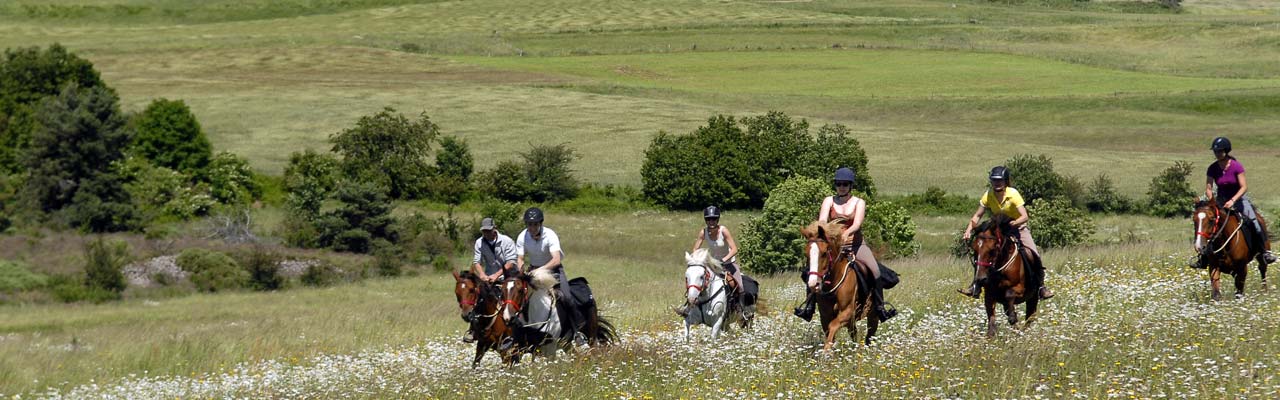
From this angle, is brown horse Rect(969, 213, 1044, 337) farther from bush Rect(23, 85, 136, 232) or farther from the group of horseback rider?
bush Rect(23, 85, 136, 232)

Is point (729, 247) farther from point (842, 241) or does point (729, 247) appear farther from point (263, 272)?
point (263, 272)

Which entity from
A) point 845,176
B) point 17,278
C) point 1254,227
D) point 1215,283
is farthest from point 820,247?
point 17,278

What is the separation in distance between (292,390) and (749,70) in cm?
9751

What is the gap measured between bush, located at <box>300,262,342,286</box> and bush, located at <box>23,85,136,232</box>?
12595 mm

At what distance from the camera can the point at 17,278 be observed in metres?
43.0

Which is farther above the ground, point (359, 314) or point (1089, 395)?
point (1089, 395)

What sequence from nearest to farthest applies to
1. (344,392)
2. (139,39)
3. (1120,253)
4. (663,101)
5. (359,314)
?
(344,392), (1120,253), (359,314), (663,101), (139,39)

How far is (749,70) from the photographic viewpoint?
111m

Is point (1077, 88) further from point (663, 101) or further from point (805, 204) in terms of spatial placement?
point (805, 204)

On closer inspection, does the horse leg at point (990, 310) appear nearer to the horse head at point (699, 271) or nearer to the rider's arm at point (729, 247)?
the rider's arm at point (729, 247)

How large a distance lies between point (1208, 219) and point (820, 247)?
6.68m

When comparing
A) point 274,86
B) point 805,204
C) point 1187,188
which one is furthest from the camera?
point 274,86

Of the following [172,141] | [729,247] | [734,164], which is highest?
[729,247]

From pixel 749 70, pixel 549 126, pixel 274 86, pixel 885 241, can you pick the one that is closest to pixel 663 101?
pixel 549 126
